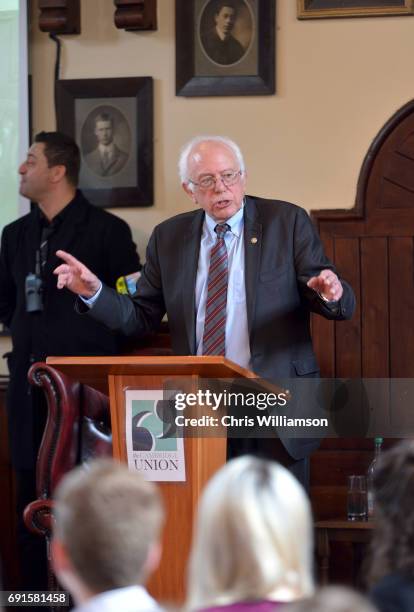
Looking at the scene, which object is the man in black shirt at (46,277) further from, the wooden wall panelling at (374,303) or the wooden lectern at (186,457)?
the wooden lectern at (186,457)

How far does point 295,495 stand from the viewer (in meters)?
1.59

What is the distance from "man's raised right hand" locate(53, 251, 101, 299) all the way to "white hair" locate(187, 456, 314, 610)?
1940 mm

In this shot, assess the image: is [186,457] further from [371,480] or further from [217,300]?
[371,480]

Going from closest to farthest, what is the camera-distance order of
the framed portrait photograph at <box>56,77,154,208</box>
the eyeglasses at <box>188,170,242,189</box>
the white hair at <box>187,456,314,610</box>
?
the white hair at <box>187,456,314,610</box>
the eyeglasses at <box>188,170,242,189</box>
the framed portrait photograph at <box>56,77,154,208</box>

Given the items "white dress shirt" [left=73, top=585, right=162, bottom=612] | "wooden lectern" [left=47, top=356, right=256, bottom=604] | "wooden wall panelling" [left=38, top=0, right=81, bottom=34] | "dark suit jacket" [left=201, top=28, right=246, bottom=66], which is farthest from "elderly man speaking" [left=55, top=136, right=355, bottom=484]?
"white dress shirt" [left=73, top=585, right=162, bottom=612]

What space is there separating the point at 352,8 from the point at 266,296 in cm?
181

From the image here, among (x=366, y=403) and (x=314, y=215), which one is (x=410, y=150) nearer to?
(x=314, y=215)

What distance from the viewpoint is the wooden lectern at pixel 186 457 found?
3.17 metres

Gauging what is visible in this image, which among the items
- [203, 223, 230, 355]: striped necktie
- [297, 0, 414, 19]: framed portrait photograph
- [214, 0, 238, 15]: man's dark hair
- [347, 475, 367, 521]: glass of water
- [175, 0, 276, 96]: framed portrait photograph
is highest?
[214, 0, 238, 15]: man's dark hair

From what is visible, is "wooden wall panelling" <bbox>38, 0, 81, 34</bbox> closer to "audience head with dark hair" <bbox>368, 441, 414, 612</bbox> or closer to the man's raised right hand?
the man's raised right hand

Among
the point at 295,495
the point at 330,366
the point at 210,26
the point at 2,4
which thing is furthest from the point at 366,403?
the point at 295,495

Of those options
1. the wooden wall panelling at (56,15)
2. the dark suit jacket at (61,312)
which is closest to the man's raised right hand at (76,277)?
the dark suit jacket at (61,312)

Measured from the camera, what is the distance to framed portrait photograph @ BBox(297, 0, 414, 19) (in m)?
4.91

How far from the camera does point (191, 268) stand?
12.6ft
